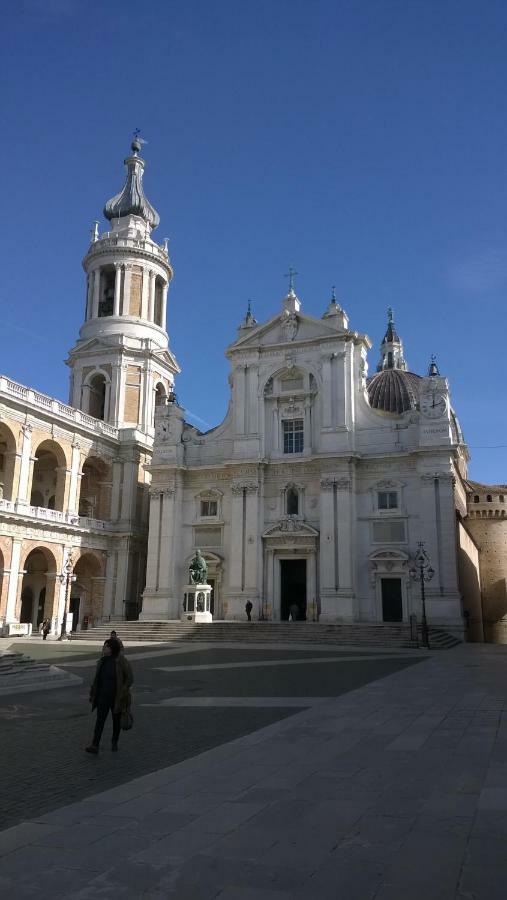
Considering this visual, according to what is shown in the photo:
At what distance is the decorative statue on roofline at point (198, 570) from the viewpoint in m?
44.8

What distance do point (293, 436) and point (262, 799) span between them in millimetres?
41879

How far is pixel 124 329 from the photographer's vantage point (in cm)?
5759

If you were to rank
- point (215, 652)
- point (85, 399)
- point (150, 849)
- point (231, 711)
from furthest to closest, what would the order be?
point (85, 399)
point (215, 652)
point (231, 711)
point (150, 849)

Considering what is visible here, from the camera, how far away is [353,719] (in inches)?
517

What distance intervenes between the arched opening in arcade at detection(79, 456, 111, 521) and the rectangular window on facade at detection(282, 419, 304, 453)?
13.3 m

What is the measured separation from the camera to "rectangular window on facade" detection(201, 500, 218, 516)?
5022 centimetres

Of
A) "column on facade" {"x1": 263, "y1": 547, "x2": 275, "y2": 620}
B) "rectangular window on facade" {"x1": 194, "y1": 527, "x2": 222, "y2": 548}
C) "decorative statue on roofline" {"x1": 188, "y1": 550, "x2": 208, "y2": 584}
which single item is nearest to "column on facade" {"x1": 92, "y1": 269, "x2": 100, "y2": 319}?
"rectangular window on facade" {"x1": 194, "y1": 527, "x2": 222, "y2": 548}

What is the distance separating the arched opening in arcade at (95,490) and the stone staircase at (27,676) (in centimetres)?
3153

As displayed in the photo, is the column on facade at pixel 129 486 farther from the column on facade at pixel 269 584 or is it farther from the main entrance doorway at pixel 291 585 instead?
the main entrance doorway at pixel 291 585

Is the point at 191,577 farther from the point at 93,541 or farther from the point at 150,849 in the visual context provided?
the point at 150,849

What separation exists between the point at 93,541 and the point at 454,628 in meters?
24.0

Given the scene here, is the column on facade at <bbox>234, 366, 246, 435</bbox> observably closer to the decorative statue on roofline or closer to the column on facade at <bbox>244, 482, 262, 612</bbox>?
the column on facade at <bbox>244, 482, 262, 612</bbox>

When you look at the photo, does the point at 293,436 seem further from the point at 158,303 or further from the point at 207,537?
the point at 158,303

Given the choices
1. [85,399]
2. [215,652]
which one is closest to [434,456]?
[215,652]
